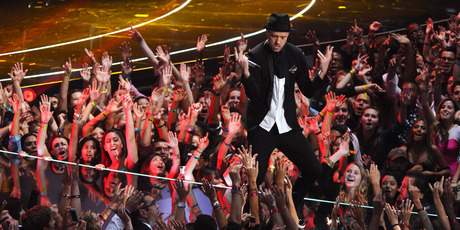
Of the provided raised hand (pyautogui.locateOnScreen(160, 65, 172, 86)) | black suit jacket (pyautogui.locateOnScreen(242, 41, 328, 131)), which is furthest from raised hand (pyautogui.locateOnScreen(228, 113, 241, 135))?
raised hand (pyautogui.locateOnScreen(160, 65, 172, 86))

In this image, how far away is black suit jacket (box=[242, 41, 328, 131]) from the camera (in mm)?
5047

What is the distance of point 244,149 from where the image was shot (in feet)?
16.2

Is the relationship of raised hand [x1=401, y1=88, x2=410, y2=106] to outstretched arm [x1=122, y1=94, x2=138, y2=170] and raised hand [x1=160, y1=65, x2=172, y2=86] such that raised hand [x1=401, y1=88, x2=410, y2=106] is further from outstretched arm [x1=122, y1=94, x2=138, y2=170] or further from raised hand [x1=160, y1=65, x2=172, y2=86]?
outstretched arm [x1=122, y1=94, x2=138, y2=170]

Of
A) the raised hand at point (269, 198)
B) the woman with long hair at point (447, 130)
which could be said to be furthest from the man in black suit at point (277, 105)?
the woman with long hair at point (447, 130)

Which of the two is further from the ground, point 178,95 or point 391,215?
point 178,95

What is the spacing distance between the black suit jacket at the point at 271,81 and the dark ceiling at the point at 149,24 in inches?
196

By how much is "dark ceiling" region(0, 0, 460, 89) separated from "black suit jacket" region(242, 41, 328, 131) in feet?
16.3

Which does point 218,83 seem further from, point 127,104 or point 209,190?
point 209,190

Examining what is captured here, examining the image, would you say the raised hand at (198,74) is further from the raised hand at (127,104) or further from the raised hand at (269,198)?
the raised hand at (269,198)

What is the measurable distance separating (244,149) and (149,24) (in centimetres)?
731

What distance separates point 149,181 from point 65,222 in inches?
50.2

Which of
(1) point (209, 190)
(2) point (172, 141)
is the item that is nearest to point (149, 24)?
(2) point (172, 141)

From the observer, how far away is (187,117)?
23.0 ft

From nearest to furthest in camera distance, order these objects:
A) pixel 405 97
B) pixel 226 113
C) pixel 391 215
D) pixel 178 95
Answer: pixel 391 215
pixel 226 113
pixel 405 97
pixel 178 95
